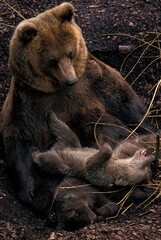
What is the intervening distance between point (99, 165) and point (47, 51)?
45.2 inches

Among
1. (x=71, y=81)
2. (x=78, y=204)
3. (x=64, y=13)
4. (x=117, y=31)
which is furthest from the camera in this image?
(x=117, y=31)

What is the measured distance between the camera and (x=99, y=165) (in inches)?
259

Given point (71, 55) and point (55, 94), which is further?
point (55, 94)

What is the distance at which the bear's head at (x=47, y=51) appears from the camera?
690 centimetres

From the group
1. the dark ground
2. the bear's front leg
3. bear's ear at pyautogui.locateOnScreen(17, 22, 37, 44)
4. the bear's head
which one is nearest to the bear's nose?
the bear's head

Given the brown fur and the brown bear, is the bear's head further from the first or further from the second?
the brown fur

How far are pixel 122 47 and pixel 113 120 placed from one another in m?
1.17

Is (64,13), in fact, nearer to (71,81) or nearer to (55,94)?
(71,81)

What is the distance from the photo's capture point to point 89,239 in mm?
6309

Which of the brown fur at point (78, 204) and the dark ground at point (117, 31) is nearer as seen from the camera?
the brown fur at point (78, 204)

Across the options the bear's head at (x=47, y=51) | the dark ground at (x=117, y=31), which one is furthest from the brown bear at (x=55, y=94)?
the dark ground at (x=117, y=31)

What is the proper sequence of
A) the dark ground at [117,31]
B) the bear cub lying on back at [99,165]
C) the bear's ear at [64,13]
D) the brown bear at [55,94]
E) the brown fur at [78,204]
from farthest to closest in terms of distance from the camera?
the dark ground at [117,31] < the bear's ear at [64,13] < the brown bear at [55,94] < the bear cub lying on back at [99,165] < the brown fur at [78,204]

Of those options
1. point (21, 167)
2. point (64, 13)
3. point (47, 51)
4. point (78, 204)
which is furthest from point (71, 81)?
point (78, 204)

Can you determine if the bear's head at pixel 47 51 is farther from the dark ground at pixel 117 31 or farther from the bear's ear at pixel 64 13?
the dark ground at pixel 117 31
